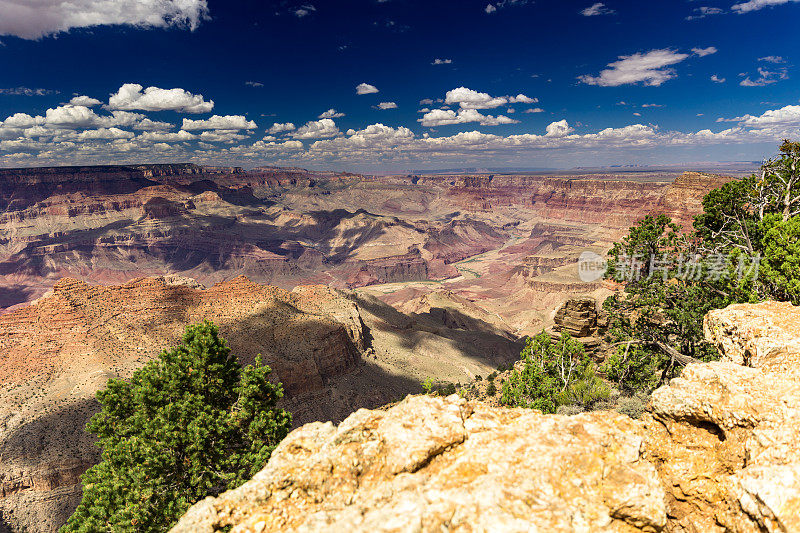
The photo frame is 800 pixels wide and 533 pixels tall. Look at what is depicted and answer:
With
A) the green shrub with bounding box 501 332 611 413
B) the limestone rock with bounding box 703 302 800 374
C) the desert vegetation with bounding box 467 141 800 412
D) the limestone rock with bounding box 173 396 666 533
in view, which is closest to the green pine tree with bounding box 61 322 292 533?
the limestone rock with bounding box 173 396 666 533

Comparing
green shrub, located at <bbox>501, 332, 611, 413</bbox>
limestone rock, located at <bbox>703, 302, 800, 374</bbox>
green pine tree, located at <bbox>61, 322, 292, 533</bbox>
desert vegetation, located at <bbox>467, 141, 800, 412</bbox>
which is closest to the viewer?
limestone rock, located at <bbox>703, 302, 800, 374</bbox>

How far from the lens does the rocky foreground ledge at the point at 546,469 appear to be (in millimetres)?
6965

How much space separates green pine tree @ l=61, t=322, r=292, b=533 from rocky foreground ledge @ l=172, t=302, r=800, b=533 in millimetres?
11448

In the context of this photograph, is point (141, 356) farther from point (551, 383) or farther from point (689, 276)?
point (689, 276)

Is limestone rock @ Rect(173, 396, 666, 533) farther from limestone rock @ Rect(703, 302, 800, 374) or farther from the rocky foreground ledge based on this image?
limestone rock @ Rect(703, 302, 800, 374)

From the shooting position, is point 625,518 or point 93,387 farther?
point 93,387

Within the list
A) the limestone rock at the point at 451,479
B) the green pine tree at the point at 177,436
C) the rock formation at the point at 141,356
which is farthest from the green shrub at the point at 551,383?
the rock formation at the point at 141,356

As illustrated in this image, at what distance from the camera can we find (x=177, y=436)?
60.4ft

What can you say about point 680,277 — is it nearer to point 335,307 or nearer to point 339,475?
point 339,475

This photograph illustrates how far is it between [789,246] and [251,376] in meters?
29.6

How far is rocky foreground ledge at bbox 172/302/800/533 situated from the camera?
6.96 m

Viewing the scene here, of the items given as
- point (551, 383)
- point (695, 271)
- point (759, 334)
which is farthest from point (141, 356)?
point (759, 334)

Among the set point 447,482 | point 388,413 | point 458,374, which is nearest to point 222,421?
point 388,413

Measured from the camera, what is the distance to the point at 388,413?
1016cm
